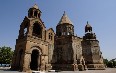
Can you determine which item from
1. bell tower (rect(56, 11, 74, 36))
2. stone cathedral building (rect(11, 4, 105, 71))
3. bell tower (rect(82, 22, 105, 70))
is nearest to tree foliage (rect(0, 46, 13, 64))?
stone cathedral building (rect(11, 4, 105, 71))

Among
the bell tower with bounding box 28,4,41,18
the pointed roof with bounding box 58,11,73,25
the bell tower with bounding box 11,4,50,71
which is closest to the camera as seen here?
the bell tower with bounding box 11,4,50,71

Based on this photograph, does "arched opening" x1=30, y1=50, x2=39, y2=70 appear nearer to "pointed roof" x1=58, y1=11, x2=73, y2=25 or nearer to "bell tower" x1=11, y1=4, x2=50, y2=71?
"bell tower" x1=11, y1=4, x2=50, y2=71

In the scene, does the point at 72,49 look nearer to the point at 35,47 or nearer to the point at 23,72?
the point at 35,47

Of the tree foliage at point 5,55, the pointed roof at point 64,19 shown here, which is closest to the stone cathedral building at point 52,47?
the pointed roof at point 64,19

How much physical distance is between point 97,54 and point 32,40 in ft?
58.5

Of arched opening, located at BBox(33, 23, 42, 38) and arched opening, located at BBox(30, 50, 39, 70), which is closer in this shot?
arched opening, located at BBox(30, 50, 39, 70)

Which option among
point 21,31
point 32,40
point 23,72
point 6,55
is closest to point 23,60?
point 23,72

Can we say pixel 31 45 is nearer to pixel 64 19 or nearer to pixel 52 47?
pixel 52 47

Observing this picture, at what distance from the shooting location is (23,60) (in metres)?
21.2

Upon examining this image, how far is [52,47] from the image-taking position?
31.3 metres

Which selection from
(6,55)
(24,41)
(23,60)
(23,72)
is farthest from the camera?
(6,55)

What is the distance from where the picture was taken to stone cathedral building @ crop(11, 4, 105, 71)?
23156mm

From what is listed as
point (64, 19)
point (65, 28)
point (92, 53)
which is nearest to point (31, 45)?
point (65, 28)

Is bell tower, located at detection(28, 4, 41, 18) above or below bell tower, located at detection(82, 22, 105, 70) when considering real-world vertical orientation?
above
